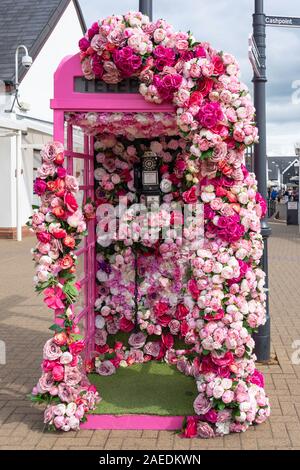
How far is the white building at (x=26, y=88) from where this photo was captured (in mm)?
17484

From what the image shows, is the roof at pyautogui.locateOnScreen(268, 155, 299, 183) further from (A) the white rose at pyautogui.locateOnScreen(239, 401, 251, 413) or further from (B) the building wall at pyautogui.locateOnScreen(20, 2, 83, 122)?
(A) the white rose at pyautogui.locateOnScreen(239, 401, 251, 413)

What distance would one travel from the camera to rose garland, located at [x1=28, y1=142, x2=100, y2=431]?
4078 millimetres

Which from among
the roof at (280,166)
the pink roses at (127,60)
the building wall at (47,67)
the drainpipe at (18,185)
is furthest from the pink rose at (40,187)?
the roof at (280,166)

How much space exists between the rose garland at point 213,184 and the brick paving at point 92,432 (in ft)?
0.61

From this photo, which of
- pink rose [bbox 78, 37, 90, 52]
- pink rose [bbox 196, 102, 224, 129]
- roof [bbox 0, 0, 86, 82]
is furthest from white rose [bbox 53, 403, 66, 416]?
roof [bbox 0, 0, 86, 82]

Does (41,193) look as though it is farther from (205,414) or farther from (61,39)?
(61,39)

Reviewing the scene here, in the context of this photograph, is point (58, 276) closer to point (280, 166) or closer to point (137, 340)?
point (137, 340)

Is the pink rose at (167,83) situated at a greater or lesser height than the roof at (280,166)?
lesser

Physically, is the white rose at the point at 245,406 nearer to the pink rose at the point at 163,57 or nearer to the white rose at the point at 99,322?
the white rose at the point at 99,322

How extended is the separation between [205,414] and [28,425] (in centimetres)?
133

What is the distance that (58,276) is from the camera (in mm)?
4152

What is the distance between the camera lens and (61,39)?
864 inches

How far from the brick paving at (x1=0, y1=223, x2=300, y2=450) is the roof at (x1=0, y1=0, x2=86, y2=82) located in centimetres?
1131
